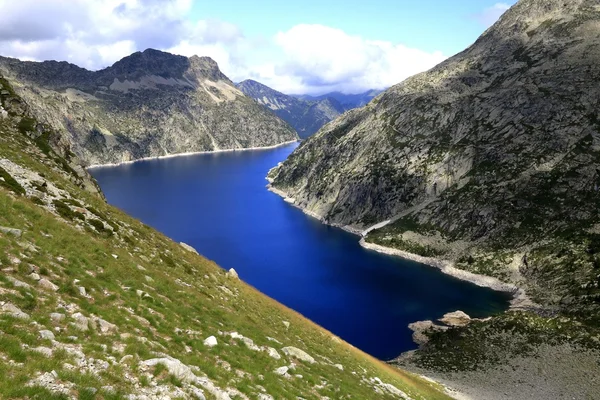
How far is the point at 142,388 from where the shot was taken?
15.6m

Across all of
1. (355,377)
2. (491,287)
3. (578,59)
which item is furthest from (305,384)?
(578,59)

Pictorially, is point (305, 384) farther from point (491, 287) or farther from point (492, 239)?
point (492, 239)

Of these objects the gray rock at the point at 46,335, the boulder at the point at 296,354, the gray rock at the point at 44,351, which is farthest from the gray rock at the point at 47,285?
the boulder at the point at 296,354

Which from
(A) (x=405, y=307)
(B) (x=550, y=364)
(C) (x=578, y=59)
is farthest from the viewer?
(C) (x=578, y=59)

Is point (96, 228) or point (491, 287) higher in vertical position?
point (491, 287)

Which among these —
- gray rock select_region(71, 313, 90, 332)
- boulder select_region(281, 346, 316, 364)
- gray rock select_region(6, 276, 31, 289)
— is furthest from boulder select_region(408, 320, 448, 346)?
gray rock select_region(6, 276, 31, 289)

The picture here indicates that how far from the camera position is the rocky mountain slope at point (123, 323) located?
14.9 m

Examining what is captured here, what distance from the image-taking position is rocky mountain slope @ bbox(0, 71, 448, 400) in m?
14.9

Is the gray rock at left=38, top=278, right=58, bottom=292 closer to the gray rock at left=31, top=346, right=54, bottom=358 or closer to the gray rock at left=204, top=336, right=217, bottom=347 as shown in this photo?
the gray rock at left=31, top=346, right=54, bottom=358

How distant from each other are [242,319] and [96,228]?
15033mm

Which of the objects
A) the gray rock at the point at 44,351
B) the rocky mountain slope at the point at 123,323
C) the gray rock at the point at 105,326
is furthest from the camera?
the gray rock at the point at 105,326

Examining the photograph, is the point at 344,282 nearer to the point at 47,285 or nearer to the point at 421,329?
the point at 421,329

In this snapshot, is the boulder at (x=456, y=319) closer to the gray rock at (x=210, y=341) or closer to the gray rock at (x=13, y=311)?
the gray rock at (x=210, y=341)

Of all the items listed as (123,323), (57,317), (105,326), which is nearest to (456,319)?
(123,323)
